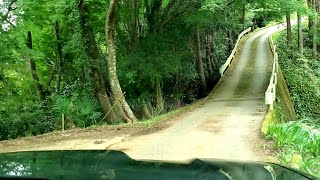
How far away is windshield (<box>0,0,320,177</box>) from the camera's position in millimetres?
10258

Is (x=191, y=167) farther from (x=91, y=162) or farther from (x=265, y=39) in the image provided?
(x=265, y=39)

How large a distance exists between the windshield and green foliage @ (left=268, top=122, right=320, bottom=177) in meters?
0.03

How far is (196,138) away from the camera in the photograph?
11.0 m

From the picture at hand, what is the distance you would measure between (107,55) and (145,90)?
246 centimetres

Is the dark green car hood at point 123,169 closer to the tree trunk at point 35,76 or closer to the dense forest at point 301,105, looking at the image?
the dense forest at point 301,105

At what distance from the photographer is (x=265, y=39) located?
4375cm

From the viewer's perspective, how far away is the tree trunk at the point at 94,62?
651 inches

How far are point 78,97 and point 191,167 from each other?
47.5ft

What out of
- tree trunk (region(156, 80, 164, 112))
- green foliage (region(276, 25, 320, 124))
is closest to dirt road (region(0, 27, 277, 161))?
tree trunk (region(156, 80, 164, 112))

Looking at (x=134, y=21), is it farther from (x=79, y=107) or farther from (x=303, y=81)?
(x=303, y=81)

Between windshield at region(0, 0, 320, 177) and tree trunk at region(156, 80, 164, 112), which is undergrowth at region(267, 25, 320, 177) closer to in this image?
windshield at region(0, 0, 320, 177)

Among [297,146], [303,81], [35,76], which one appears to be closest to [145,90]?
[35,76]

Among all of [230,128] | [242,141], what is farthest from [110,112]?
[242,141]

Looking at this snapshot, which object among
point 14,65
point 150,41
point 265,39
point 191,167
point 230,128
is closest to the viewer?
point 191,167
